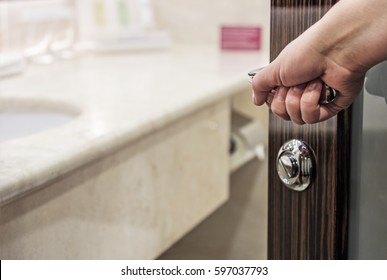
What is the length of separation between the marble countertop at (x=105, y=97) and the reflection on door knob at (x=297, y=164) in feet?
0.97

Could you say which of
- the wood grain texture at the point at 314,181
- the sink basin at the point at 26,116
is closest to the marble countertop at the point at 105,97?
the sink basin at the point at 26,116

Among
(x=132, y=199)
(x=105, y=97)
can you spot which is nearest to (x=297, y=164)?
(x=132, y=199)

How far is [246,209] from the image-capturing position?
1620 millimetres

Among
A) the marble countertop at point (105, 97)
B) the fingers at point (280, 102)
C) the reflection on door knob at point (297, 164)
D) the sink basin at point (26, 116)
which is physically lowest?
the sink basin at point (26, 116)

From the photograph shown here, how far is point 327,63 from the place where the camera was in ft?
1.53

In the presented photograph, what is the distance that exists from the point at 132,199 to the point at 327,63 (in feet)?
1.88

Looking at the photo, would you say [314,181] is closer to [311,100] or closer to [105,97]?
[311,100]

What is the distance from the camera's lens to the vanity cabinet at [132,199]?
0.77 m

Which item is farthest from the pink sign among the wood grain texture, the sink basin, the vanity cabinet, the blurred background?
the wood grain texture

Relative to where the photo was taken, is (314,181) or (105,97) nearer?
(314,181)

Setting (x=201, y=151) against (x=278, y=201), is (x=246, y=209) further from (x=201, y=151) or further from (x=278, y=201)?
(x=278, y=201)

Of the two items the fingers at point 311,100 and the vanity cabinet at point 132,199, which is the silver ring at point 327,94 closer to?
the fingers at point 311,100

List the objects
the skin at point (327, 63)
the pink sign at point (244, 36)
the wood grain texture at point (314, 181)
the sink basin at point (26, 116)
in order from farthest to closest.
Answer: the pink sign at point (244, 36), the sink basin at point (26, 116), the wood grain texture at point (314, 181), the skin at point (327, 63)

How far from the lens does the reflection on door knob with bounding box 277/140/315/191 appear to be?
0.55 meters
